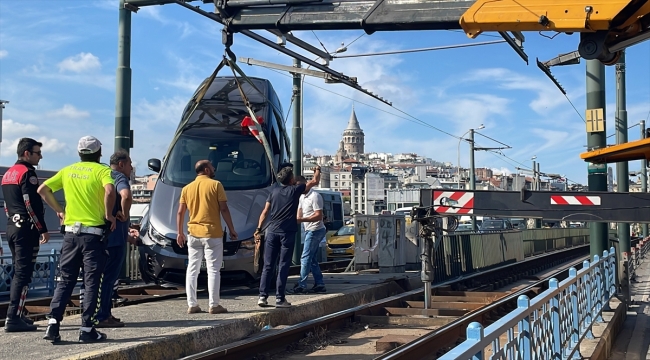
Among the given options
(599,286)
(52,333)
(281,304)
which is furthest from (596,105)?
(52,333)

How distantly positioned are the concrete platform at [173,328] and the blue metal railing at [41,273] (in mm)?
3477

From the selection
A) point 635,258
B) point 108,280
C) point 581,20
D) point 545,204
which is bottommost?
point 635,258

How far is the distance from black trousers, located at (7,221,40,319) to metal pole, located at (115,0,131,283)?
5.72 meters

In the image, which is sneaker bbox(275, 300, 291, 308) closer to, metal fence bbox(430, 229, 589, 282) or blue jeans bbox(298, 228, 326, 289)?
blue jeans bbox(298, 228, 326, 289)

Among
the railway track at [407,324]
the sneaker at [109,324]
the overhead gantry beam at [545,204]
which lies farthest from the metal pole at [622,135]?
the sneaker at [109,324]

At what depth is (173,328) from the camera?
308 inches

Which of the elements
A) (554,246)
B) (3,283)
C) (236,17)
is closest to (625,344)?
(236,17)

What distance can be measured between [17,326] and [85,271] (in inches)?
51.7

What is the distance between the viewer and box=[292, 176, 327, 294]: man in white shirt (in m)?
11.5

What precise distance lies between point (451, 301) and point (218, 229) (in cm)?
469

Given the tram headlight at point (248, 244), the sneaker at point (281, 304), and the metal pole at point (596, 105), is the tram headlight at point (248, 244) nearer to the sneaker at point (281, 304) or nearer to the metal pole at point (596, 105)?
the sneaker at point (281, 304)

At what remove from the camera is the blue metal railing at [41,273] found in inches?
512

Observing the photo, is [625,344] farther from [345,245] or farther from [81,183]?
[345,245]

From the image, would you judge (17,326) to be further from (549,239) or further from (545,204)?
(549,239)
